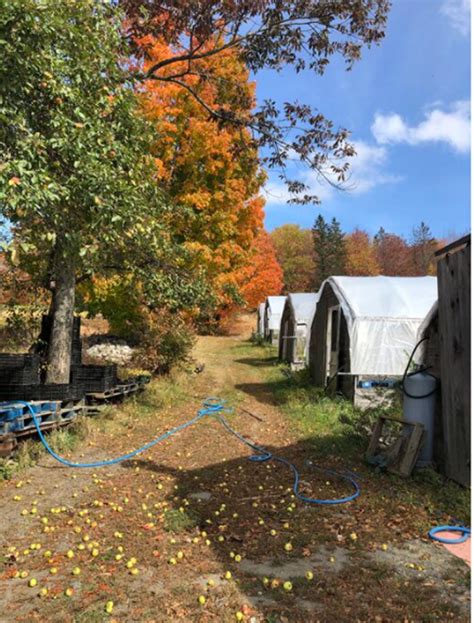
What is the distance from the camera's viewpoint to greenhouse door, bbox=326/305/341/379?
12367 mm

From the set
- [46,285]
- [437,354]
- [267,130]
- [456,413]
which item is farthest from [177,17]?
[456,413]

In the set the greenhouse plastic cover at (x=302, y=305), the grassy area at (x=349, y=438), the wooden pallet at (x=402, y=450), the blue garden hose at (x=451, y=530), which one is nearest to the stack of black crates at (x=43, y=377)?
the grassy area at (x=349, y=438)

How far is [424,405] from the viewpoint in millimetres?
6121

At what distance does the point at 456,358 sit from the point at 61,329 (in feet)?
23.7

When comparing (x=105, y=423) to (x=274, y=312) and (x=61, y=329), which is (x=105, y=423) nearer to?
(x=61, y=329)

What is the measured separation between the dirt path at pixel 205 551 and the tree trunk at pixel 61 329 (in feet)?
7.19

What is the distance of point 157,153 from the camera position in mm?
16812

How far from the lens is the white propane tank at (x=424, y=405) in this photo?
19.9 ft

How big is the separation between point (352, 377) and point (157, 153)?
1128 centimetres

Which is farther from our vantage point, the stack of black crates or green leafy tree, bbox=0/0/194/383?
the stack of black crates

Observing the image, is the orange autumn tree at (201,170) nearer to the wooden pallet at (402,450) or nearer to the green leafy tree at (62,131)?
the wooden pallet at (402,450)

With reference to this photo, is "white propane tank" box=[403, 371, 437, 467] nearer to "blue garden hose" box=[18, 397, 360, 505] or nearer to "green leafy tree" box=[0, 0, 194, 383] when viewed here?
"blue garden hose" box=[18, 397, 360, 505]

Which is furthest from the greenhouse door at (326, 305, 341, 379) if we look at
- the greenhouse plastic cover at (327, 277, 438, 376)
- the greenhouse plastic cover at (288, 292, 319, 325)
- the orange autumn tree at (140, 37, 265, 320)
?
the greenhouse plastic cover at (288, 292, 319, 325)

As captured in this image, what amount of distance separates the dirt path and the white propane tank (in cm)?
97
